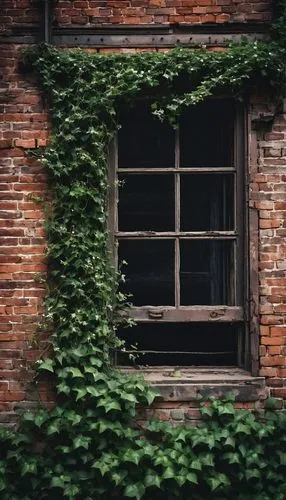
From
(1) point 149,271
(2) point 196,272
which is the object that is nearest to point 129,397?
(2) point 196,272

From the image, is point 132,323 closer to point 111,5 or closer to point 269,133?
point 269,133

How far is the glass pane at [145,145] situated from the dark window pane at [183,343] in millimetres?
1693

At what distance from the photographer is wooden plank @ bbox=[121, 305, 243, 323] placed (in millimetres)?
4160

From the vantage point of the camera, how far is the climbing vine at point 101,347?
3.84 meters

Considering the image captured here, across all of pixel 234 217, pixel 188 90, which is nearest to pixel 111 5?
pixel 188 90

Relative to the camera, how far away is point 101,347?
4.06m

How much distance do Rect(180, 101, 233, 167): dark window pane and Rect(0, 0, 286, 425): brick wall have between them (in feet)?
1.06

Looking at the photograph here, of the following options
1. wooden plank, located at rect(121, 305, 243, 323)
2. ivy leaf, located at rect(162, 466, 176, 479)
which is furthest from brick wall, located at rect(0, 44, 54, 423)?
ivy leaf, located at rect(162, 466, 176, 479)

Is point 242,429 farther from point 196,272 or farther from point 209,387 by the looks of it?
point 196,272

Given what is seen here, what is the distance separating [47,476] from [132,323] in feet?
4.02

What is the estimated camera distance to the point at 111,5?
4168mm

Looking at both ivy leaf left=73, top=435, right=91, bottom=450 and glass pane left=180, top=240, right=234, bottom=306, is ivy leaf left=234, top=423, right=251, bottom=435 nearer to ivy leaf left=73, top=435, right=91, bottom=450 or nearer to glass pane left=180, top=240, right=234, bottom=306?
ivy leaf left=73, top=435, right=91, bottom=450

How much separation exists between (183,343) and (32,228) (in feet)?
8.39

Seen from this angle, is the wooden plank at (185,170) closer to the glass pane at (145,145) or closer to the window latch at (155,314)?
the glass pane at (145,145)
